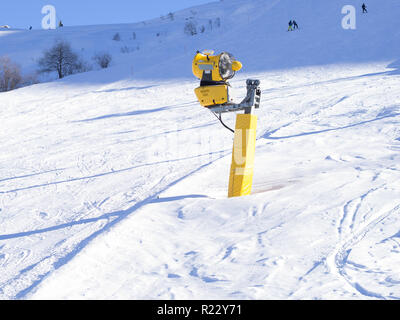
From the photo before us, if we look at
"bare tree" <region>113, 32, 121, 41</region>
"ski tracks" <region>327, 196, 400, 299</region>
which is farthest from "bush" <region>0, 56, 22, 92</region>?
"ski tracks" <region>327, 196, 400, 299</region>

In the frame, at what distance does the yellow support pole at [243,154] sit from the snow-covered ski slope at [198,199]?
0.14 m

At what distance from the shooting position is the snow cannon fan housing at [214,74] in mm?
4191

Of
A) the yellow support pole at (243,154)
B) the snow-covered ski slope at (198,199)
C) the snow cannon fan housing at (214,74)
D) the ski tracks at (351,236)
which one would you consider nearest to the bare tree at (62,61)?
the snow-covered ski slope at (198,199)

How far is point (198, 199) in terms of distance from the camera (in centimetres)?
458

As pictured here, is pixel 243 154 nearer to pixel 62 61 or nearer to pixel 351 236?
pixel 351 236

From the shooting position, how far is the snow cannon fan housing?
4.19 meters

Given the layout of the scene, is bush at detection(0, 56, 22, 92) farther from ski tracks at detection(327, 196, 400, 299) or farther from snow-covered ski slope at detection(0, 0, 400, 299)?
ski tracks at detection(327, 196, 400, 299)

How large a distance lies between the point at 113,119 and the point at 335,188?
676 cm

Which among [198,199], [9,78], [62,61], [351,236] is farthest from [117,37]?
[351,236]

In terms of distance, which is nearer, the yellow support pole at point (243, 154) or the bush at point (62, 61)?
the yellow support pole at point (243, 154)

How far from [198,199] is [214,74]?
51.7 inches

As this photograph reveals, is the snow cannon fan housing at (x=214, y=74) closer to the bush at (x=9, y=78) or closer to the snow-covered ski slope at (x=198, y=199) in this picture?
the snow-covered ski slope at (x=198, y=199)
